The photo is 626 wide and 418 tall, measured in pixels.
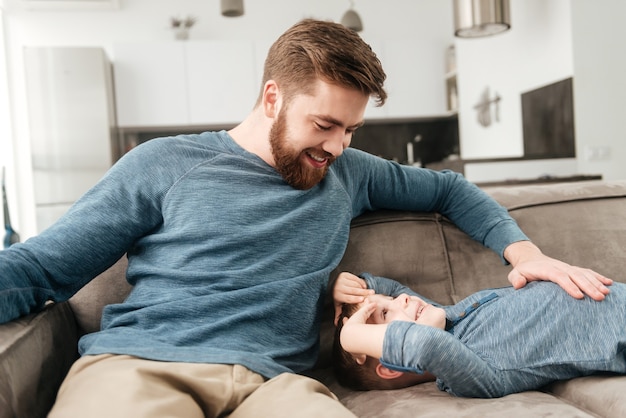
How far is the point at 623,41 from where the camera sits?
168 inches

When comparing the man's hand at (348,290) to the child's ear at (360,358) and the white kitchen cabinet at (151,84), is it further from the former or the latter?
the white kitchen cabinet at (151,84)

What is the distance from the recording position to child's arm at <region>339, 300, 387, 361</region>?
114 centimetres

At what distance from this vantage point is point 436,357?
3.48ft

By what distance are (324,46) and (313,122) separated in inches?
6.6

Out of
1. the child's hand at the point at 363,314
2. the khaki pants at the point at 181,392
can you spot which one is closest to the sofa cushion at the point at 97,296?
the khaki pants at the point at 181,392

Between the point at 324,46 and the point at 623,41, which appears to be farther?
the point at 623,41

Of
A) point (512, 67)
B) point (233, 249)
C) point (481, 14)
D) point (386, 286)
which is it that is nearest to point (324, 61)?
point (233, 249)

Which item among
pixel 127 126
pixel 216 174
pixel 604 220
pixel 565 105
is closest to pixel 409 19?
pixel 565 105

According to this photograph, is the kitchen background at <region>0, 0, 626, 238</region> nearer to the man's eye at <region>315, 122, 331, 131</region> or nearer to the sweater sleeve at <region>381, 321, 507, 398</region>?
the man's eye at <region>315, 122, 331, 131</region>

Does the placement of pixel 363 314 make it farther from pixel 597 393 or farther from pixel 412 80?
pixel 412 80

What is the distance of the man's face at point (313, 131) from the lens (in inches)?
51.6

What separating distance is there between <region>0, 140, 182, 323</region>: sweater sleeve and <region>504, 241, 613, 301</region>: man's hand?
0.81 meters

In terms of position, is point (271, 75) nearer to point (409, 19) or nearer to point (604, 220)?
point (604, 220)

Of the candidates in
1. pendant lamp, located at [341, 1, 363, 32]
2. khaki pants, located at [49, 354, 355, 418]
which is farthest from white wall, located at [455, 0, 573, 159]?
khaki pants, located at [49, 354, 355, 418]
